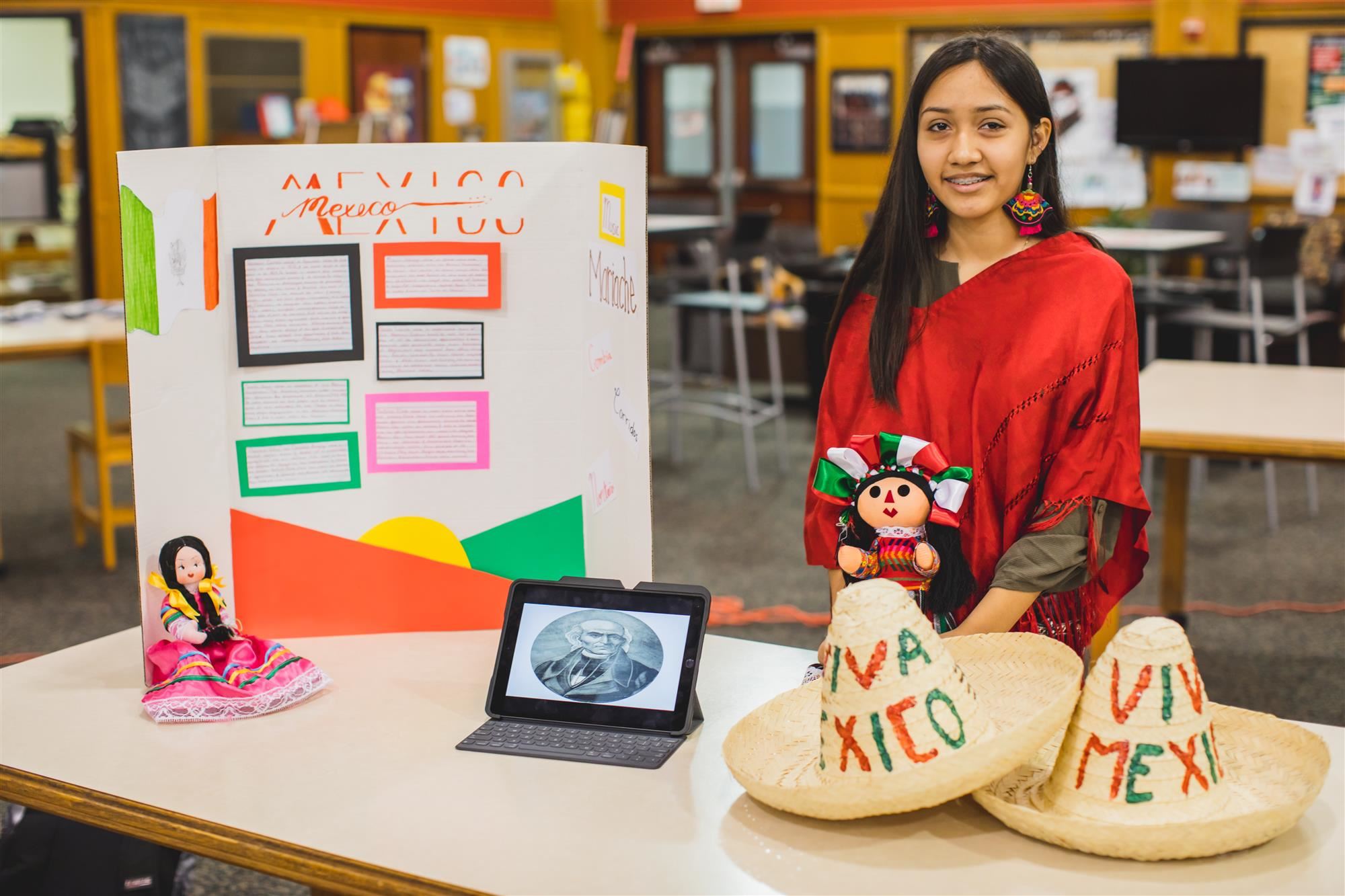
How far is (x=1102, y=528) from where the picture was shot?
64.8 inches

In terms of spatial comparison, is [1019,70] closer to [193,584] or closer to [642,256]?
[642,256]

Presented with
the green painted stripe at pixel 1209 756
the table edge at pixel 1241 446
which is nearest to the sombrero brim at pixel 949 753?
the green painted stripe at pixel 1209 756

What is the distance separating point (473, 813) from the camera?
126 centimetres

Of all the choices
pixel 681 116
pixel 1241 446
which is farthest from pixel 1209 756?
pixel 681 116

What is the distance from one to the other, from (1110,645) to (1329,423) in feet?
7.03

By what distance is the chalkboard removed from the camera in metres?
10.1

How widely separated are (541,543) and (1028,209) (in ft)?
2.38

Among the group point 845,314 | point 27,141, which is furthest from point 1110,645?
point 27,141

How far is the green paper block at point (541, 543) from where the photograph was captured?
1.72 metres

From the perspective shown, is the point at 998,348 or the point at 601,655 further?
the point at 998,348

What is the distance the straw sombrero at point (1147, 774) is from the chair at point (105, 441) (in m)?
3.95

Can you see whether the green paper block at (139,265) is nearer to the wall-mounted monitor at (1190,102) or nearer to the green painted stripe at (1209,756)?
the green painted stripe at (1209,756)

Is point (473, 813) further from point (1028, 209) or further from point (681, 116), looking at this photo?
point (681, 116)

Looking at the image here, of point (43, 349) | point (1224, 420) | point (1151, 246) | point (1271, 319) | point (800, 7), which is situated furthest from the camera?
point (800, 7)
